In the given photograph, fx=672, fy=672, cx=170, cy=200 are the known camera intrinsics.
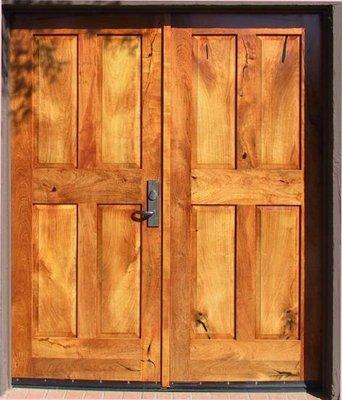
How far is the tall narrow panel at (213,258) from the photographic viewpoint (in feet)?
13.2

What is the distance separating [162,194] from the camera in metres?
4.02

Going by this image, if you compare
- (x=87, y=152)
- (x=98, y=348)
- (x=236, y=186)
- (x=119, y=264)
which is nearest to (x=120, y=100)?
(x=87, y=152)

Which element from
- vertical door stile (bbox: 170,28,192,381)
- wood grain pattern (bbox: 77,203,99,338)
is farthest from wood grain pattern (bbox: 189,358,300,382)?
wood grain pattern (bbox: 77,203,99,338)

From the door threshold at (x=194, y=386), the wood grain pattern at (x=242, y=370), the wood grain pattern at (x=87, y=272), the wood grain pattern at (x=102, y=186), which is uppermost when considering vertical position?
the wood grain pattern at (x=102, y=186)

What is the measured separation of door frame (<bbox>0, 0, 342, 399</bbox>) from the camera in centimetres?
387

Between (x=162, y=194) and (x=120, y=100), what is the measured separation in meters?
0.62

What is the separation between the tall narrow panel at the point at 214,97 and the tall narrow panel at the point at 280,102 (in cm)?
19

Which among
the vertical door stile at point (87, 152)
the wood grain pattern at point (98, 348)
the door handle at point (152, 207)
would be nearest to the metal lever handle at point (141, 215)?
the door handle at point (152, 207)

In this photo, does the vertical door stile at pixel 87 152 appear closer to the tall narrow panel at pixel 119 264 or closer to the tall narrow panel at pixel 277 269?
the tall narrow panel at pixel 119 264

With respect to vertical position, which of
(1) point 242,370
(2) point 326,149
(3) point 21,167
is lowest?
(1) point 242,370

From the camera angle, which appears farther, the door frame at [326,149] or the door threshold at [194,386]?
the door threshold at [194,386]

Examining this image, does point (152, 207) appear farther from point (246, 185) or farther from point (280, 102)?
point (280, 102)

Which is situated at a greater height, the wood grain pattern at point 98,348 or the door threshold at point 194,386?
the wood grain pattern at point 98,348

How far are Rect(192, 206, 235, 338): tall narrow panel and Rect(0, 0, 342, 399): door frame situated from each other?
0.21m
